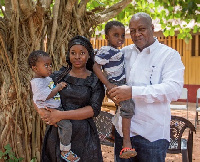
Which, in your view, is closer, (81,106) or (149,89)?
(149,89)

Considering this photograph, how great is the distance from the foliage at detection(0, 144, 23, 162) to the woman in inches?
48.0

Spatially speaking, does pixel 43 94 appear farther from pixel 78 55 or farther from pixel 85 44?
pixel 85 44

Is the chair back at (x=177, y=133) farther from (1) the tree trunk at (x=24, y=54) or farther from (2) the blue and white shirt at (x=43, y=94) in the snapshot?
(2) the blue and white shirt at (x=43, y=94)

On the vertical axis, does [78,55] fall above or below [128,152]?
above

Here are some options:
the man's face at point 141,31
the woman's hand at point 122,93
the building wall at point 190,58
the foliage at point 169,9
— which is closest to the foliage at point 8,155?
the woman's hand at point 122,93

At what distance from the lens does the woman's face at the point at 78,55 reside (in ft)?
8.29

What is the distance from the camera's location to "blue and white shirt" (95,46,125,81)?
8.49ft

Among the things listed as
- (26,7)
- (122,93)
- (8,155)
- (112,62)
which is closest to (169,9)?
(26,7)

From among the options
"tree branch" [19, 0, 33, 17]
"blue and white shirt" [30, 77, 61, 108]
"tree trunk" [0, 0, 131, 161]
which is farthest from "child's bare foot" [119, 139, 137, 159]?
"tree branch" [19, 0, 33, 17]

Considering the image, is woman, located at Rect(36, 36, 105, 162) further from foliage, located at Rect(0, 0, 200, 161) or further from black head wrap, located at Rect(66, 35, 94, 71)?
foliage, located at Rect(0, 0, 200, 161)

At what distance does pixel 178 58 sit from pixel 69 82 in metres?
0.89

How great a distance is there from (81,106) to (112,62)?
448 millimetres

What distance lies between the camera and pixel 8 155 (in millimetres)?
3824

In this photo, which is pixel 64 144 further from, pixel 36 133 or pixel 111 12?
pixel 111 12
